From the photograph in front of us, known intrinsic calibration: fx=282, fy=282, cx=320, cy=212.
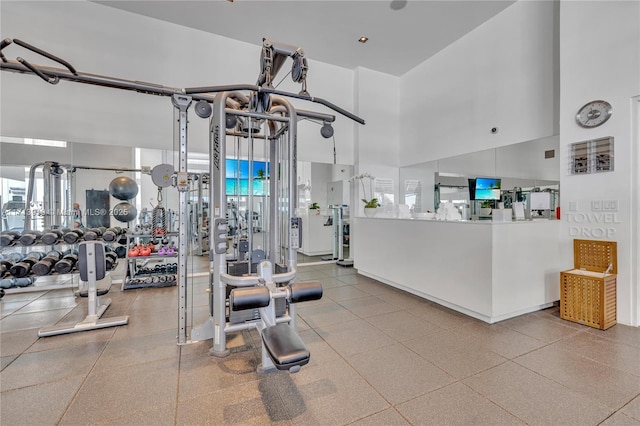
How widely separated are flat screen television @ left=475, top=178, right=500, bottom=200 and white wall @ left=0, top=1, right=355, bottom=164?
4.61 m

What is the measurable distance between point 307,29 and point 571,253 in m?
5.21

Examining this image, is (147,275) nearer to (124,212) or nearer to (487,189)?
(124,212)

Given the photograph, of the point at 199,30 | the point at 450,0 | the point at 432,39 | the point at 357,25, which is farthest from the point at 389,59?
the point at 199,30

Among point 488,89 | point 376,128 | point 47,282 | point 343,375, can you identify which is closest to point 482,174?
point 488,89

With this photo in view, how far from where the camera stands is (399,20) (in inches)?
186

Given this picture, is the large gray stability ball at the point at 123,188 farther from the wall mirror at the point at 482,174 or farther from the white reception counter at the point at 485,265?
the wall mirror at the point at 482,174

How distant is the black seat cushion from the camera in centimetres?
155

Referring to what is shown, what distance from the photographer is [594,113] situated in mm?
3246

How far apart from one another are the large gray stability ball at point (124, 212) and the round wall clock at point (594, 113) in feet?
21.3

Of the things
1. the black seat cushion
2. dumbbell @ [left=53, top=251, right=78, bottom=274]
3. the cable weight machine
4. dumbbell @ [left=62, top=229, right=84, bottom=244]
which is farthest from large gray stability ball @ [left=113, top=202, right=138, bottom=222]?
the black seat cushion

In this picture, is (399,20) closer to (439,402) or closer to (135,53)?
(135,53)

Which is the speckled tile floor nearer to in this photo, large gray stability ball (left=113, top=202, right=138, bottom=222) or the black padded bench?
the black padded bench

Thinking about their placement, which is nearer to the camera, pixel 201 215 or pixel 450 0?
pixel 450 0

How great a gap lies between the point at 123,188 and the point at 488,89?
6.14 meters
